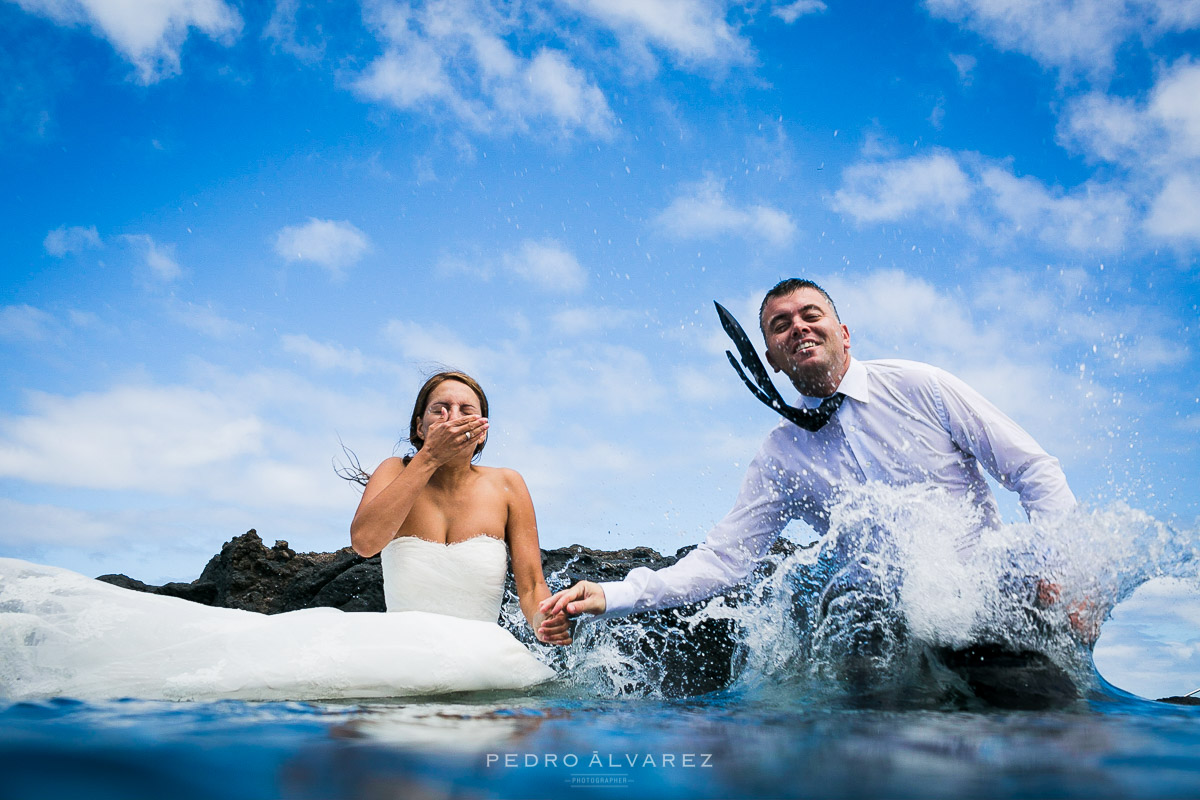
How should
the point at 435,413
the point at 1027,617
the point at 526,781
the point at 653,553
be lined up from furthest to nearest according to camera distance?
1. the point at 653,553
2. the point at 435,413
3. the point at 1027,617
4. the point at 526,781

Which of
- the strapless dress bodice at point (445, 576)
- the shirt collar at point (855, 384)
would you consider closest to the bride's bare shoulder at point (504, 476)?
the strapless dress bodice at point (445, 576)

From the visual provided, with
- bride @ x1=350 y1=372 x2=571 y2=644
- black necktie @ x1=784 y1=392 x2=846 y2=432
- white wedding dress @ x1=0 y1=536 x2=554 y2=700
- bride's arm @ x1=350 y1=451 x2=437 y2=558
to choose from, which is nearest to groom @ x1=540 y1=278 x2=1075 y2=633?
black necktie @ x1=784 y1=392 x2=846 y2=432

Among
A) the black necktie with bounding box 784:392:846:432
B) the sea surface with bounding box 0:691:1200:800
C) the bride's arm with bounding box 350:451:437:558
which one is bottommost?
the sea surface with bounding box 0:691:1200:800

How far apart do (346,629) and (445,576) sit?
1036mm

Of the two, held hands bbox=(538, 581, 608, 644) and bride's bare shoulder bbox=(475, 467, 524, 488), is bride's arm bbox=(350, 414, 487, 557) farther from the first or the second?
held hands bbox=(538, 581, 608, 644)

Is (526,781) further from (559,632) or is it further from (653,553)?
(653,553)

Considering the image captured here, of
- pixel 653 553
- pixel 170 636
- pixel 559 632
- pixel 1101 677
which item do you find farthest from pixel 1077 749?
pixel 653 553

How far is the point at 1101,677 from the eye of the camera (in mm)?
3797

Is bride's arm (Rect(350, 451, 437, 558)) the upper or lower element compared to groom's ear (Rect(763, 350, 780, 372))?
lower

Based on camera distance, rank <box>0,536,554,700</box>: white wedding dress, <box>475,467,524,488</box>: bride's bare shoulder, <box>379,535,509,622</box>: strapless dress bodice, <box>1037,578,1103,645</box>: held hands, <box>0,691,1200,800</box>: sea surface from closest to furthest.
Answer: <box>0,691,1200,800</box>: sea surface → <box>0,536,554,700</box>: white wedding dress → <box>1037,578,1103,645</box>: held hands → <box>379,535,509,622</box>: strapless dress bodice → <box>475,467,524,488</box>: bride's bare shoulder

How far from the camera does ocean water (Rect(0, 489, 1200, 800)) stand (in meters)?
1.74

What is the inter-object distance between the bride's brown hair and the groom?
1592 mm

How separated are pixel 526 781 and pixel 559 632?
100 inches

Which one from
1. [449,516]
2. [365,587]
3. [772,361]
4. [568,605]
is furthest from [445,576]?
[772,361]
